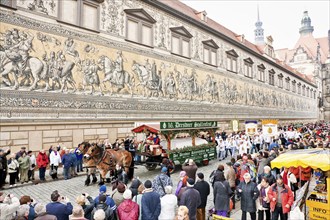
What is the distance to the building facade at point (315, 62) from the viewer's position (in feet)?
211

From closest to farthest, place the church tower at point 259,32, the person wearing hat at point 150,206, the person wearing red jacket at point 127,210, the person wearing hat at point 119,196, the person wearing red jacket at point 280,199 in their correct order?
the person wearing red jacket at point 127,210, the person wearing hat at point 150,206, the person wearing hat at point 119,196, the person wearing red jacket at point 280,199, the church tower at point 259,32

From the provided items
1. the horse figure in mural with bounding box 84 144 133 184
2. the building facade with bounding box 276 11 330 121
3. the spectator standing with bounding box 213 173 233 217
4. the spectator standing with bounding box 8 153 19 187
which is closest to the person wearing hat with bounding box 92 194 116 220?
the spectator standing with bounding box 213 173 233 217

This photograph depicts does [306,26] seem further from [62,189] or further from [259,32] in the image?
[62,189]

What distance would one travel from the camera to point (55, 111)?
1348cm

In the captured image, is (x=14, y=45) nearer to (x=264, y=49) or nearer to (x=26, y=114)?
(x=26, y=114)

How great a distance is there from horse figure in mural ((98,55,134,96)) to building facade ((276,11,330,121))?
56479mm

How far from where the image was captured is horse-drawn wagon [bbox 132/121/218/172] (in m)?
12.2

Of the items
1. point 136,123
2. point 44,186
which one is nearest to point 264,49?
point 136,123

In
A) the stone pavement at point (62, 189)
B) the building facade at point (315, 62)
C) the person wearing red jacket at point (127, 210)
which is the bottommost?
the stone pavement at point (62, 189)

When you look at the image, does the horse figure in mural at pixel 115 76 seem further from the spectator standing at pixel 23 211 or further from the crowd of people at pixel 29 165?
the spectator standing at pixel 23 211

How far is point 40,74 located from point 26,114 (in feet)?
7.15

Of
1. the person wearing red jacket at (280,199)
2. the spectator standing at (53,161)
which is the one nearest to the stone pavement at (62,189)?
the spectator standing at (53,161)

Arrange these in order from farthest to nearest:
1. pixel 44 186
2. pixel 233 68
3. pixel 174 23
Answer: pixel 233 68 → pixel 174 23 → pixel 44 186

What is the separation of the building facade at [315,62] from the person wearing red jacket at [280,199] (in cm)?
6438
